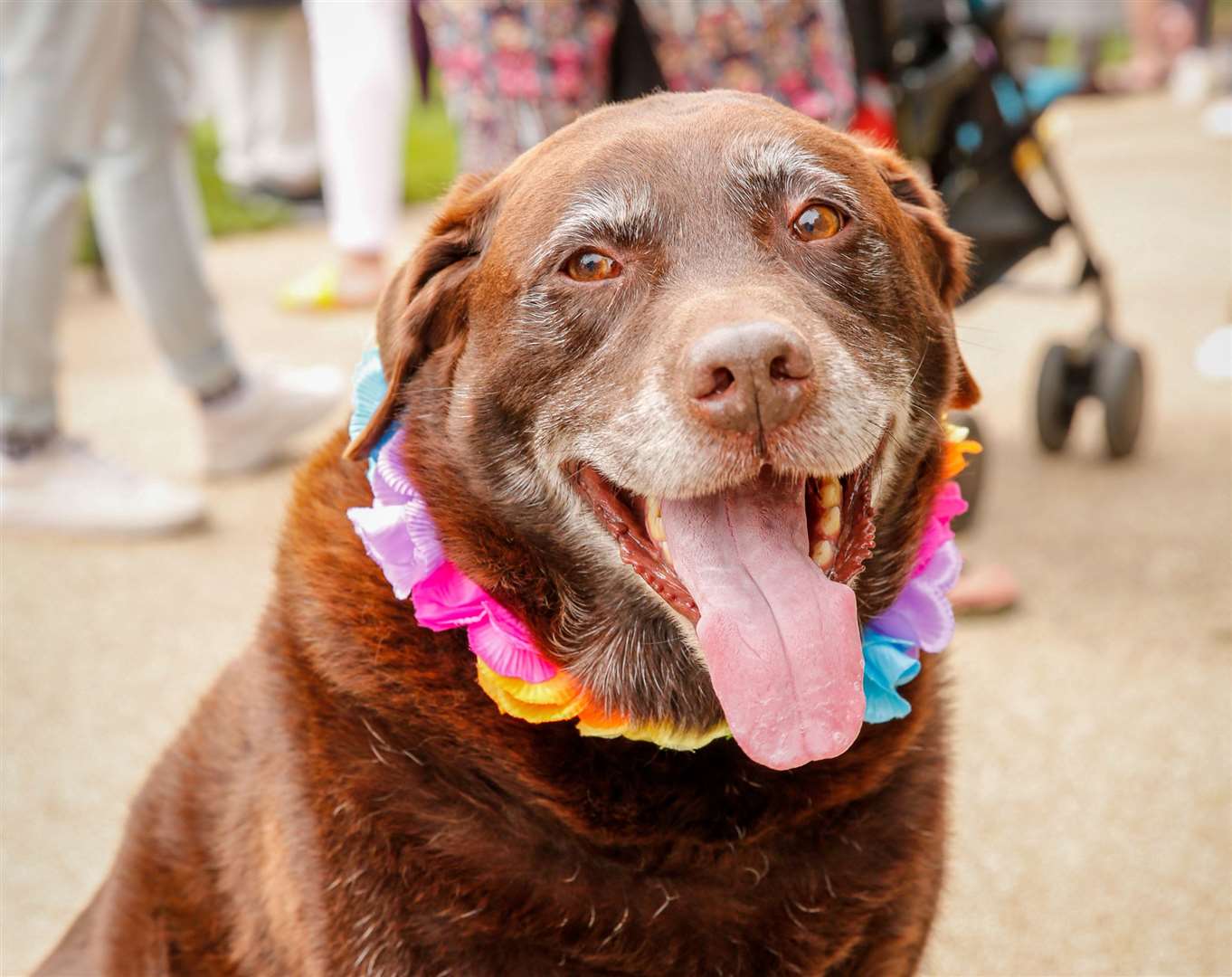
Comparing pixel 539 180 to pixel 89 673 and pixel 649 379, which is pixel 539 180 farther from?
pixel 89 673

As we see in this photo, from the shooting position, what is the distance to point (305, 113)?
10.1 metres

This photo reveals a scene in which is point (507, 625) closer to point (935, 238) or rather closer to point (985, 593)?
point (935, 238)

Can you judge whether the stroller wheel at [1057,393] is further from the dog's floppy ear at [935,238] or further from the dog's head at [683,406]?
the dog's head at [683,406]

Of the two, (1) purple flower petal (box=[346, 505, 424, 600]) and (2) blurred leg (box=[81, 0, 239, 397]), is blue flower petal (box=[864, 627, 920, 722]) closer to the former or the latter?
(1) purple flower petal (box=[346, 505, 424, 600])

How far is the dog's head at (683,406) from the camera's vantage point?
1883mm

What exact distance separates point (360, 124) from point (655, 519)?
4.48 m

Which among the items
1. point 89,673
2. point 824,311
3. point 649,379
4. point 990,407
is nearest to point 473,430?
point 649,379

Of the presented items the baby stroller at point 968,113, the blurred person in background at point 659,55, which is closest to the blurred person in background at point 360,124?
the blurred person in background at point 659,55

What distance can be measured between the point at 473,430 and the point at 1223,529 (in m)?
3.29

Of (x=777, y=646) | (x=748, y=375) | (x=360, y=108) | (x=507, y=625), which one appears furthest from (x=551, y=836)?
(x=360, y=108)

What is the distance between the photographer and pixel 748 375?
1.79 m

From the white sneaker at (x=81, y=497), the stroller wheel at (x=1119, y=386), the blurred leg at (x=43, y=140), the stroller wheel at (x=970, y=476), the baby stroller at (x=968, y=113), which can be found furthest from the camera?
the stroller wheel at (x=1119, y=386)

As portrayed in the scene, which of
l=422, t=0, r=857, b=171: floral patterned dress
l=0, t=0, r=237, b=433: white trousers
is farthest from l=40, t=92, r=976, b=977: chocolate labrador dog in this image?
l=0, t=0, r=237, b=433: white trousers

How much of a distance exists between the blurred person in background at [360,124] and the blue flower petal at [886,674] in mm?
4449
